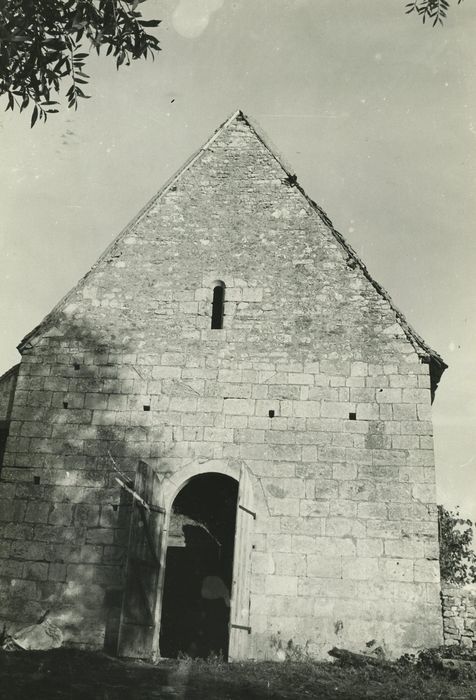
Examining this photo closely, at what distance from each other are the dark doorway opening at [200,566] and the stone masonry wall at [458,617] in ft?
14.0

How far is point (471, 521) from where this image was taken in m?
19.2

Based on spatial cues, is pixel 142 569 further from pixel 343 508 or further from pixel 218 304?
Result: pixel 218 304

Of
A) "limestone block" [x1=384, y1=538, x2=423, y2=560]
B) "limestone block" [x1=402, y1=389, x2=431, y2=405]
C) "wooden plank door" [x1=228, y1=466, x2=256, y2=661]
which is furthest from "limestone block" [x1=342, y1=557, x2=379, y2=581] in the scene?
"limestone block" [x1=402, y1=389, x2=431, y2=405]

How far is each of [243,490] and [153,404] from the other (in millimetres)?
1955

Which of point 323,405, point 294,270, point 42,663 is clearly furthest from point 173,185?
point 42,663

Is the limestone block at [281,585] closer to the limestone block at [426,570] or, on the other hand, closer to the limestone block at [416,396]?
the limestone block at [426,570]

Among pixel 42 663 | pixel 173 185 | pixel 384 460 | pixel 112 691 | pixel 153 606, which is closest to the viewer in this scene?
pixel 112 691

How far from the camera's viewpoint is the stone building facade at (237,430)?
8.41 metres

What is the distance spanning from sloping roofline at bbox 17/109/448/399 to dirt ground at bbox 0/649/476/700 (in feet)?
13.7

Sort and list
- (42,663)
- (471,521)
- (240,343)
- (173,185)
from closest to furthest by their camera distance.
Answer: (42,663) < (240,343) < (173,185) < (471,521)

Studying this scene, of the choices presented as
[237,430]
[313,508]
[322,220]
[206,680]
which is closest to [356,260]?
[322,220]

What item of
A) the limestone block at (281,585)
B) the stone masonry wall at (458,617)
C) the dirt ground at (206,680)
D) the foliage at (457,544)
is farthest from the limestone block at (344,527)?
the foliage at (457,544)

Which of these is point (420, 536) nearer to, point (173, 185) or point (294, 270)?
point (294, 270)

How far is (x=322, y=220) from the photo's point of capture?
34.2 ft
